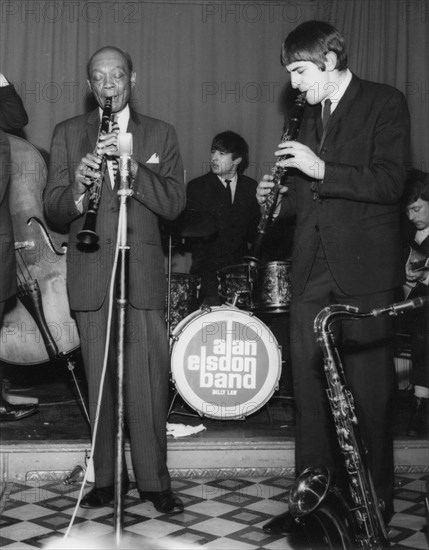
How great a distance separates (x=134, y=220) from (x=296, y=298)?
0.73m

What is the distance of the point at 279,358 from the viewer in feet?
13.9

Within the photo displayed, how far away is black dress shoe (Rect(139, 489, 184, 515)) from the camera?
315 cm

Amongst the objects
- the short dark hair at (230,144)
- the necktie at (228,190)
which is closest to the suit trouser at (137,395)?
the necktie at (228,190)

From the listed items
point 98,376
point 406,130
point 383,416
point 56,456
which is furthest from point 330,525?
point 56,456

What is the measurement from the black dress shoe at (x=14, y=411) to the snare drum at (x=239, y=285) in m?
1.22

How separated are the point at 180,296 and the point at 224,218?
90 cm

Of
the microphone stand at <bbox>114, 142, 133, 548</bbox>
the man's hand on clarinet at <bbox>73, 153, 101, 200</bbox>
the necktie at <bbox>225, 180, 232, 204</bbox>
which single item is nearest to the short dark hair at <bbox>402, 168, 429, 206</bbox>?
the necktie at <bbox>225, 180, 232, 204</bbox>

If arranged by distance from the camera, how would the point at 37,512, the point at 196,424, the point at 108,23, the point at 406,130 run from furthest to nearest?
the point at 108,23, the point at 196,424, the point at 37,512, the point at 406,130

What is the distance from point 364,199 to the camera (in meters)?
2.75

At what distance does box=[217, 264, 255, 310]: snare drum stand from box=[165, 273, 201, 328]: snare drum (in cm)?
20

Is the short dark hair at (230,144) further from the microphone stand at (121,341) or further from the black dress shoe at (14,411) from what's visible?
the microphone stand at (121,341)

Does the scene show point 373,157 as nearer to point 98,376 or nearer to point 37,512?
point 98,376

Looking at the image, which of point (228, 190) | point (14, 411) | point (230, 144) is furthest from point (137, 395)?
point (230, 144)

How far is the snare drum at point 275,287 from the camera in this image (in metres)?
4.31
